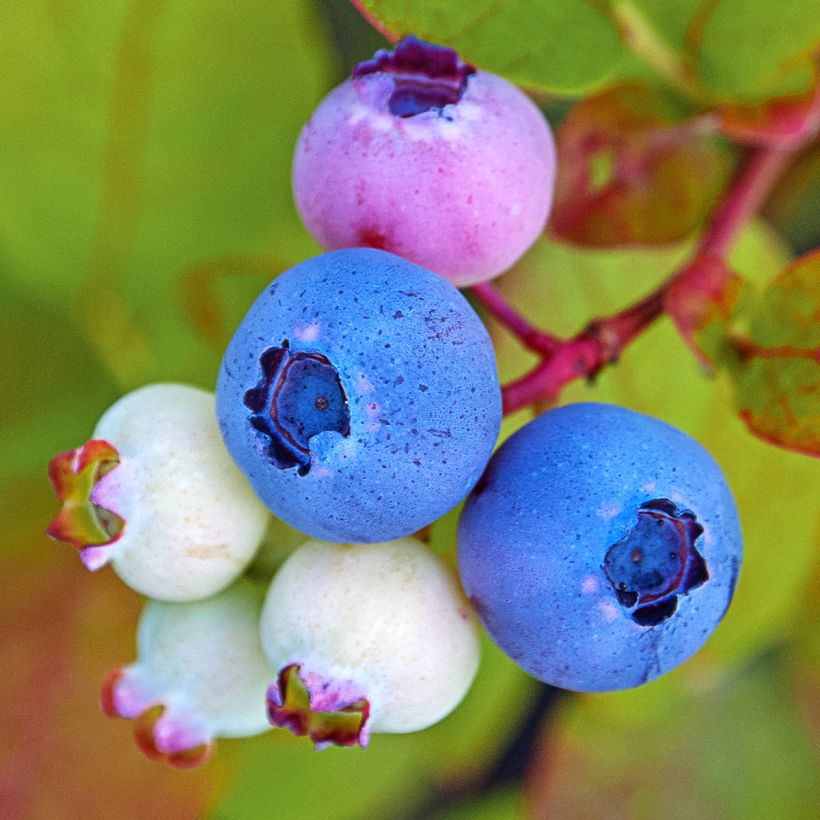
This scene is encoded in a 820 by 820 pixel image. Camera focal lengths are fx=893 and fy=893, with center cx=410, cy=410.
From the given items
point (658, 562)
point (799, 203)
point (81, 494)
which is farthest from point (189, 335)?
point (799, 203)

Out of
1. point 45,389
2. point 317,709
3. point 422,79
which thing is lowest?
point 45,389

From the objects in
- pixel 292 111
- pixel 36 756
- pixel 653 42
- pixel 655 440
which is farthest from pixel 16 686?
pixel 653 42

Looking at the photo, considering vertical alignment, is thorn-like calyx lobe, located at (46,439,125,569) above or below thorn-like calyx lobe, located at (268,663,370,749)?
above

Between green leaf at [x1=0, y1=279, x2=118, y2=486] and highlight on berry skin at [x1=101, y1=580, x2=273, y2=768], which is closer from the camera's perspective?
highlight on berry skin at [x1=101, y1=580, x2=273, y2=768]

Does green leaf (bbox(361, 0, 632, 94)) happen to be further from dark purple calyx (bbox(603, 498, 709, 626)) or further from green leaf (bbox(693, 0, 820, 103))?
dark purple calyx (bbox(603, 498, 709, 626))

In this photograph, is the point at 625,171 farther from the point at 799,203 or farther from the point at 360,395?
the point at 360,395

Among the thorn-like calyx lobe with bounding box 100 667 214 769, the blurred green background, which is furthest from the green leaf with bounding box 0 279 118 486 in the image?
the thorn-like calyx lobe with bounding box 100 667 214 769

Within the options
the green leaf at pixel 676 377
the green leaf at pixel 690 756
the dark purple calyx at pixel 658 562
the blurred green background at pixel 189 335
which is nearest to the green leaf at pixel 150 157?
the blurred green background at pixel 189 335
